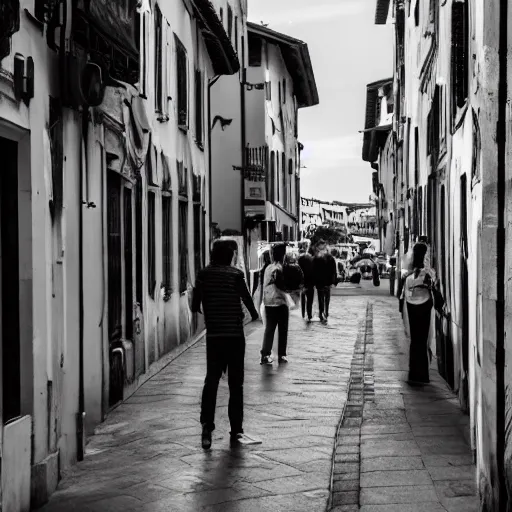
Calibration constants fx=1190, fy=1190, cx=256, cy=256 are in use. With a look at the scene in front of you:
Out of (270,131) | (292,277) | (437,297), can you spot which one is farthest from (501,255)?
(270,131)

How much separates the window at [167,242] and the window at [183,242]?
3.89ft

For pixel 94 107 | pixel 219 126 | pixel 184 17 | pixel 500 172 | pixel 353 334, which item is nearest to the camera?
pixel 500 172

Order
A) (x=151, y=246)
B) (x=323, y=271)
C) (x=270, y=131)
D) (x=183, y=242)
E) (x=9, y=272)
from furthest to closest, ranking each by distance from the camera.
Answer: (x=270, y=131), (x=323, y=271), (x=183, y=242), (x=151, y=246), (x=9, y=272)

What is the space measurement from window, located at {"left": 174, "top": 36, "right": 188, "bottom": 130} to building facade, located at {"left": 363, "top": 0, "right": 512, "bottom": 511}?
360cm

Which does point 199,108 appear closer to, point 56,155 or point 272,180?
point 56,155

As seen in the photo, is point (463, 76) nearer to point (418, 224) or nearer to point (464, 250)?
point (464, 250)

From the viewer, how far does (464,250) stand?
9805 millimetres

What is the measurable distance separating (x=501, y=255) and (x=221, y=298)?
3.51 metres

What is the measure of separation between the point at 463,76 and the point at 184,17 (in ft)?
31.5

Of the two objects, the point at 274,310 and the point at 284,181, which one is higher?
Answer: the point at 284,181

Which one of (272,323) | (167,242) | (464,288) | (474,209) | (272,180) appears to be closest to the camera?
(474,209)

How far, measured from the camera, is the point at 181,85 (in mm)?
18016

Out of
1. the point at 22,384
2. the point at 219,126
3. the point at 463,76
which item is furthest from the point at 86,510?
the point at 219,126

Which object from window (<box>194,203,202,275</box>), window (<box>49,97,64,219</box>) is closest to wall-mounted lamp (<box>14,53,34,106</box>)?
window (<box>49,97,64,219</box>)
